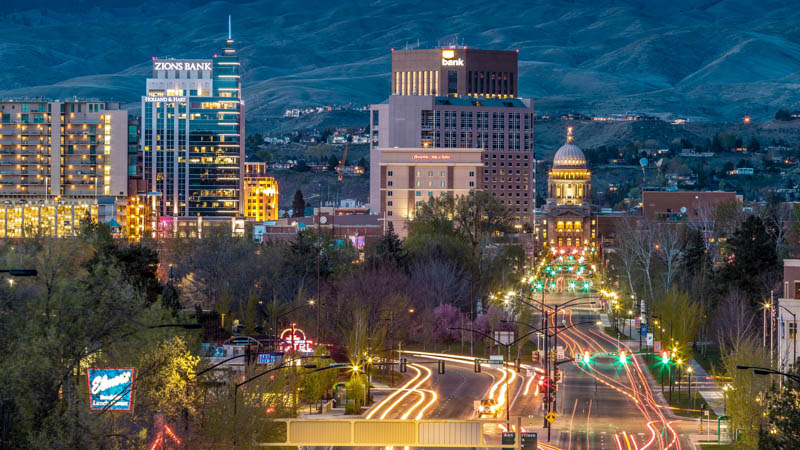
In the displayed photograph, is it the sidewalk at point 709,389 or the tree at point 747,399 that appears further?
the sidewalk at point 709,389

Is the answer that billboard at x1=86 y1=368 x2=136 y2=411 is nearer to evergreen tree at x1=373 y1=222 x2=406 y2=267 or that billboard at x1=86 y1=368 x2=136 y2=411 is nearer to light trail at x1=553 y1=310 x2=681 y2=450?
light trail at x1=553 y1=310 x2=681 y2=450

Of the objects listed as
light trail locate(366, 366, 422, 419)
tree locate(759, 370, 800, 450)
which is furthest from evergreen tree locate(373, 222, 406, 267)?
tree locate(759, 370, 800, 450)

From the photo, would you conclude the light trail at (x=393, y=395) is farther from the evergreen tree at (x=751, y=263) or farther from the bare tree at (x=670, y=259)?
the bare tree at (x=670, y=259)

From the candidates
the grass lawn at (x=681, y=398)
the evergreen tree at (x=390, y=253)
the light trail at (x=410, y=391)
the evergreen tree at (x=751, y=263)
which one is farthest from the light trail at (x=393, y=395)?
the evergreen tree at (x=751, y=263)

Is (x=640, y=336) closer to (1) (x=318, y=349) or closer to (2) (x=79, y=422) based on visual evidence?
(1) (x=318, y=349)

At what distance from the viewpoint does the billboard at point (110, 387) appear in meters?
58.9

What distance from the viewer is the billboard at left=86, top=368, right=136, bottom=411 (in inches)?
2319

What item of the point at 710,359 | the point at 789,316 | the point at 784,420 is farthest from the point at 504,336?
the point at 784,420

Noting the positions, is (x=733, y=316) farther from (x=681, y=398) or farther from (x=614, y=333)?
(x=614, y=333)

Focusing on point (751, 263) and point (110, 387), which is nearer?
point (110, 387)

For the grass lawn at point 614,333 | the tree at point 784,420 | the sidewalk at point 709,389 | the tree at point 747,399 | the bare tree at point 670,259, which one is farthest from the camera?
the bare tree at point 670,259

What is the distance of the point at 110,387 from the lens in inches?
2344

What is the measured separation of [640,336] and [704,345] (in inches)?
443

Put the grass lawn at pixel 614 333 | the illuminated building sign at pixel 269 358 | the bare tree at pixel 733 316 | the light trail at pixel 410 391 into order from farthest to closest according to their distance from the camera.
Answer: the grass lawn at pixel 614 333
the bare tree at pixel 733 316
the light trail at pixel 410 391
the illuminated building sign at pixel 269 358
